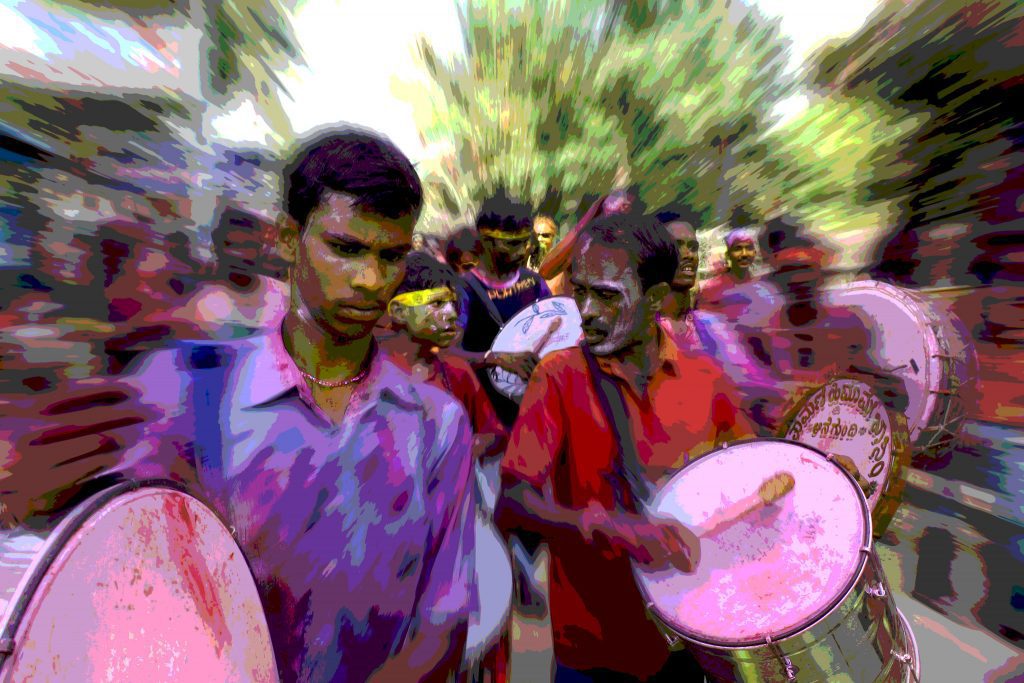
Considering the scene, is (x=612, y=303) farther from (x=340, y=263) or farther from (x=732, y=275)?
(x=732, y=275)

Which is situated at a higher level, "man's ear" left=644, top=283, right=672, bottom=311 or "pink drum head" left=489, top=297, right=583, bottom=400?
"man's ear" left=644, top=283, right=672, bottom=311

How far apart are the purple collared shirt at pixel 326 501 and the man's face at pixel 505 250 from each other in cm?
146

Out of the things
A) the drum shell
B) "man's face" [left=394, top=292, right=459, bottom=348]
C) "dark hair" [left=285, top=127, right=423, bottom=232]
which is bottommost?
the drum shell

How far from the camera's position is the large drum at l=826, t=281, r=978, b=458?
228cm

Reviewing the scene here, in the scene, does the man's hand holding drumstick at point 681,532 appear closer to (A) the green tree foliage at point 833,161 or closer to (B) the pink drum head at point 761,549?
(B) the pink drum head at point 761,549

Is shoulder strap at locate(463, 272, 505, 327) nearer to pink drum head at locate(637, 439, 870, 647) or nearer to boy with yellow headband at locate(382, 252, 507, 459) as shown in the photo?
boy with yellow headband at locate(382, 252, 507, 459)

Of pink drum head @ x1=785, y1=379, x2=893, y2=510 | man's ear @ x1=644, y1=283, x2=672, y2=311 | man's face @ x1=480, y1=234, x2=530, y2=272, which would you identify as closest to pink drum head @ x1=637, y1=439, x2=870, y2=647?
man's ear @ x1=644, y1=283, x2=672, y2=311

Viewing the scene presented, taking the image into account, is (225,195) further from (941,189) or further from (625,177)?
(941,189)

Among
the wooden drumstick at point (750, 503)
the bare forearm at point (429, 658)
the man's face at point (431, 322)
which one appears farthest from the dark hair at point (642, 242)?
the bare forearm at point (429, 658)

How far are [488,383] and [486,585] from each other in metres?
0.86

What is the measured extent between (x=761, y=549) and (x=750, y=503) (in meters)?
0.12

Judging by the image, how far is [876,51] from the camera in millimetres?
2236

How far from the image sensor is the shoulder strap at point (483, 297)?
2650mm

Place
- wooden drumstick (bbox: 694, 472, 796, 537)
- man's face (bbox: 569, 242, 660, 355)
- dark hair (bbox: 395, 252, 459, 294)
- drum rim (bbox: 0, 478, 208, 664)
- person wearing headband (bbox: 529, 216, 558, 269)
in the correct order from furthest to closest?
person wearing headband (bbox: 529, 216, 558, 269)
dark hair (bbox: 395, 252, 459, 294)
man's face (bbox: 569, 242, 660, 355)
wooden drumstick (bbox: 694, 472, 796, 537)
drum rim (bbox: 0, 478, 208, 664)
